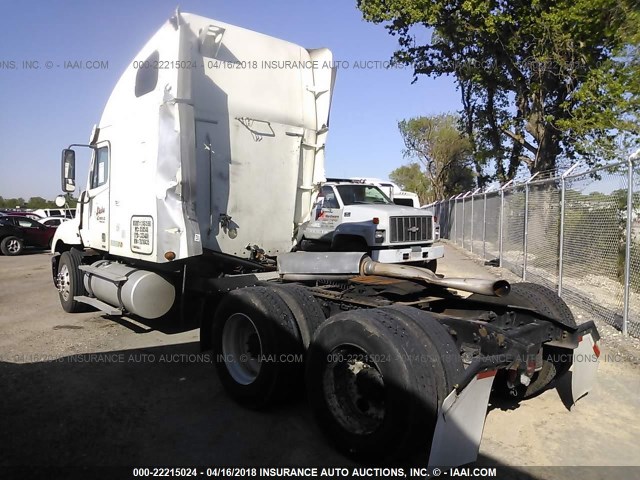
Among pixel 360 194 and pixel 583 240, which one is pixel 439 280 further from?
pixel 360 194

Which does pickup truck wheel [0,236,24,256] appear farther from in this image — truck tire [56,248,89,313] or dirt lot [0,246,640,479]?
dirt lot [0,246,640,479]

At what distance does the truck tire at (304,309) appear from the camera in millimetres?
4242

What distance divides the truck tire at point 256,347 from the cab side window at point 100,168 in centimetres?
360

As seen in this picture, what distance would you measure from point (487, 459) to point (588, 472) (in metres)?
0.66

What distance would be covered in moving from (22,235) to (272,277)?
18849mm

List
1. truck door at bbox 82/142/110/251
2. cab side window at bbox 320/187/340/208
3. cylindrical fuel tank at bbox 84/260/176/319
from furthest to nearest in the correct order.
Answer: cab side window at bbox 320/187/340/208
truck door at bbox 82/142/110/251
cylindrical fuel tank at bbox 84/260/176/319

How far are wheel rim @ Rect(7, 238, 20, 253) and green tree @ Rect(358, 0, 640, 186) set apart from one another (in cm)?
1792

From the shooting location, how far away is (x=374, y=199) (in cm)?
1180

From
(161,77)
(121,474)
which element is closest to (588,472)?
(121,474)

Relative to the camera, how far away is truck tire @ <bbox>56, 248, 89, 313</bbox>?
7902 mm

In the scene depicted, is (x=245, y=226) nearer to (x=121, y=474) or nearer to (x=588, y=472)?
(x=121, y=474)

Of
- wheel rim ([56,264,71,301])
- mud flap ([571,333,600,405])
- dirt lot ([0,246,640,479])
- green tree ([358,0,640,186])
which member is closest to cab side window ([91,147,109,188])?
wheel rim ([56,264,71,301])

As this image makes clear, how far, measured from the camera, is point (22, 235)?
20.5 metres

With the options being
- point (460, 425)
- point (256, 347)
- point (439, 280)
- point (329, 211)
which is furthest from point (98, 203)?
point (460, 425)
